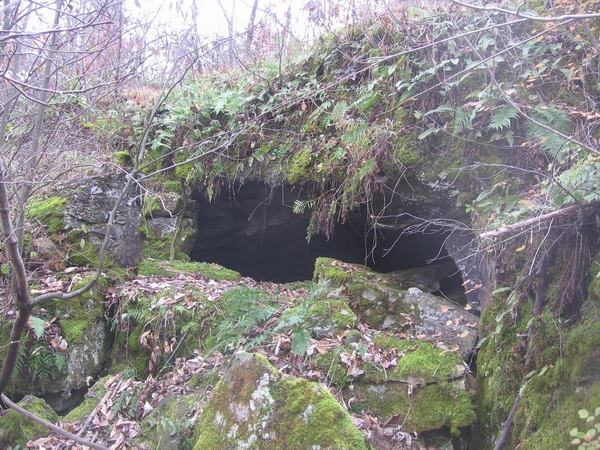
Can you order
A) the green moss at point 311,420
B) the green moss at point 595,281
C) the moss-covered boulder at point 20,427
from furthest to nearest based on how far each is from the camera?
the moss-covered boulder at point 20,427 < the green moss at point 595,281 < the green moss at point 311,420

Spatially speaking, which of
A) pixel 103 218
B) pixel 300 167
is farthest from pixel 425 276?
pixel 103 218

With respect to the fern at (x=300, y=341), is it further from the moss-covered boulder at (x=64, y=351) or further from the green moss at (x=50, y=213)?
the green moss at (x=50, y=213)

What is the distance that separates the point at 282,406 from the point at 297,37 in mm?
7264

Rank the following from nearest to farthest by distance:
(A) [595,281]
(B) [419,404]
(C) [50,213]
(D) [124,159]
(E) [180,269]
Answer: (A) [595,281] < (B) [419,404] < (C) [50,213] < (E) [180,269] < (D) [124,159]

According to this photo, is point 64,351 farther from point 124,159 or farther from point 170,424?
point 124,159

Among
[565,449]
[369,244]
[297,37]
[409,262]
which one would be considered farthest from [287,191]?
[565,449]

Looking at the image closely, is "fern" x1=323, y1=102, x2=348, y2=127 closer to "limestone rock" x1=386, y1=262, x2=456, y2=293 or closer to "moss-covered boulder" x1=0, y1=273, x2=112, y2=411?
"limestone rock" x1=386, y1=262, x2=456, y2=293

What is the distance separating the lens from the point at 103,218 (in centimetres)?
638

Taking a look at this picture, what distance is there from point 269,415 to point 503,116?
4.00m

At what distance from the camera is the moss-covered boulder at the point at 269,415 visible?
290cm

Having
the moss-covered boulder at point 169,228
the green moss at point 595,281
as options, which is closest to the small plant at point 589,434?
the green moss at point 595,281

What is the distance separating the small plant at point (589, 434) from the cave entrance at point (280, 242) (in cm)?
399

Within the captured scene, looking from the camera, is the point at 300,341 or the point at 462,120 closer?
the point at 300,341

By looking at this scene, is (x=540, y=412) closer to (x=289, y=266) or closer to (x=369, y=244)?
(x=369, y=244)
